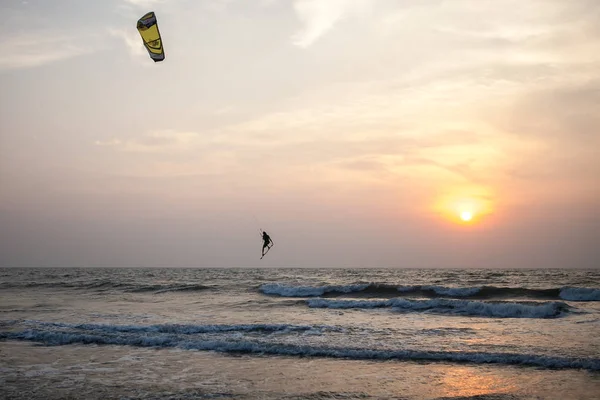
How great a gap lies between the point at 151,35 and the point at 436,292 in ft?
88.2

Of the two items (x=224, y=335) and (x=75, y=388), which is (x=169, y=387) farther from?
(x=224, y=335)

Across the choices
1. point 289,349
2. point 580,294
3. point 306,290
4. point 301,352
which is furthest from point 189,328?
point 580,294

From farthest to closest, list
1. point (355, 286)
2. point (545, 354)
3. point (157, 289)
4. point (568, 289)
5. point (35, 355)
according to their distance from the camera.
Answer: point (157, 289)
point (355, 286)
point (568, 289)
point (35, 355)
point (545, 354)

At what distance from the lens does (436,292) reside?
3453cm

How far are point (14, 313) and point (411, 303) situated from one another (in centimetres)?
1924

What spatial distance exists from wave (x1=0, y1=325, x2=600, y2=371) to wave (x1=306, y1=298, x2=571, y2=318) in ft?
36.2

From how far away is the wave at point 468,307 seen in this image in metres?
23.2

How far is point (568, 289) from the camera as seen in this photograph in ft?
106

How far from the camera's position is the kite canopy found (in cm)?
1380

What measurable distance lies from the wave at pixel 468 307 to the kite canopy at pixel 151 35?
682 inches

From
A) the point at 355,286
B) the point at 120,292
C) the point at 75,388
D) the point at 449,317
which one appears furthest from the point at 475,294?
the point at 75,388

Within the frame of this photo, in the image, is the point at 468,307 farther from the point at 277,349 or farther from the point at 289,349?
the point at 277,349

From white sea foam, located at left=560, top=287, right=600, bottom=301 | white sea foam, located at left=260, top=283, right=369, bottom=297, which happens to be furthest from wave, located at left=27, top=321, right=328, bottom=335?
white sea foam, located at left=560, top=287, right=600, bottom=301

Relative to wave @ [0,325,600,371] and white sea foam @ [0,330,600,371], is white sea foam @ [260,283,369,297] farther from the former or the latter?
white sea foam @ [0,330,600,371]
